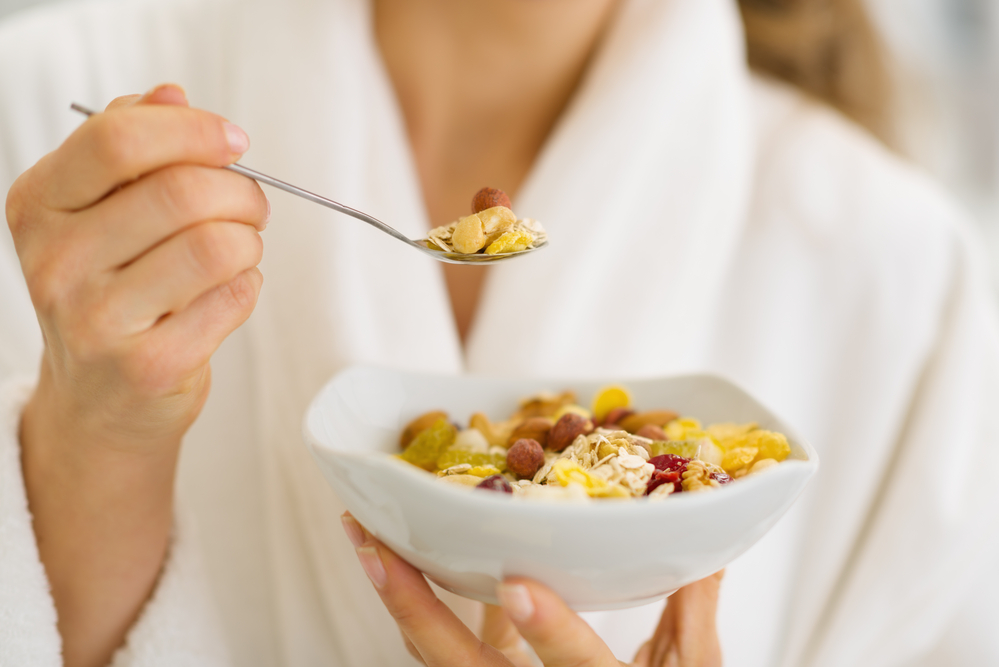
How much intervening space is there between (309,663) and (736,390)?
488mm

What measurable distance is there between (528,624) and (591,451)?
0.10 meters

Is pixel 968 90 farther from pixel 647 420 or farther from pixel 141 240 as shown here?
pixel 141 240

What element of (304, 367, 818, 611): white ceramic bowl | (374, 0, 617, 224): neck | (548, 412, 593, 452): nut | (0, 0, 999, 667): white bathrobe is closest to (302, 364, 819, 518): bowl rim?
(304, 367, 818, 611): white ceramic bowl

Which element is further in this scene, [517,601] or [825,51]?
[825,51]

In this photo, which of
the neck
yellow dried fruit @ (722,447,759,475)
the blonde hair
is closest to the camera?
yellow dried fruit @ (722,447,759,475)

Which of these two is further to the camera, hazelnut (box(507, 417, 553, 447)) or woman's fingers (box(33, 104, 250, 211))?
hazelnut (box(507, 417, 553, 447))

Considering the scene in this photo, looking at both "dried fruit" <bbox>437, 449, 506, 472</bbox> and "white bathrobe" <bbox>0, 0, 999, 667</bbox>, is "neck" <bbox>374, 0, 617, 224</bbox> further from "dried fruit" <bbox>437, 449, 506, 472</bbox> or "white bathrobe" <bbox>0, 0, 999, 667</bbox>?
"dried fruit" <bbox>437, 449, 506, 472</bbox>

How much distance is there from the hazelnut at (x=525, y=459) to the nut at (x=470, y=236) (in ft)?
0.39

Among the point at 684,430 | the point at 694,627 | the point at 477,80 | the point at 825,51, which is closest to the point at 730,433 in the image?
the point at 684,430

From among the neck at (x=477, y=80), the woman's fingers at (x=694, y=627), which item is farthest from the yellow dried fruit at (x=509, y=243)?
the neck at (x=477, y=80)

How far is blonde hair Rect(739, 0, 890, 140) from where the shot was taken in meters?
1.02

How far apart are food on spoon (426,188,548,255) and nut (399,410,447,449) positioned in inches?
4.8

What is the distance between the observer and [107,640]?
20.5 inches

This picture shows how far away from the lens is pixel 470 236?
16.5 inches
